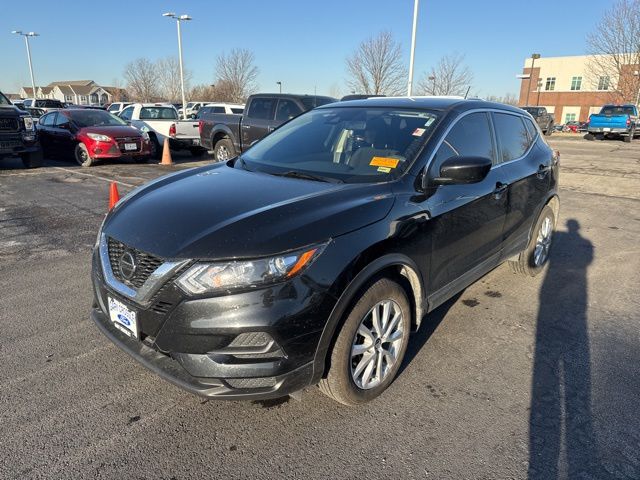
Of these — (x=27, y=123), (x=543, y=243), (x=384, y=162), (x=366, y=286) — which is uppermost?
(x=384, y=162)

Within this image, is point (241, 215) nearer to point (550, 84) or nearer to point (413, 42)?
point (413, 42)

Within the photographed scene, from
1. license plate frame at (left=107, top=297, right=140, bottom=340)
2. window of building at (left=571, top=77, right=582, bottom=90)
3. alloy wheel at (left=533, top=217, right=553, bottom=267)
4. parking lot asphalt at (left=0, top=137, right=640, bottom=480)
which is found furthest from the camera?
window of building at (left=571, top=77, right=582, bottom=90)

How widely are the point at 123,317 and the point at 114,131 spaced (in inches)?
454

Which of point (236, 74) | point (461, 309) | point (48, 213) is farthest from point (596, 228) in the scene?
point (236, 74)

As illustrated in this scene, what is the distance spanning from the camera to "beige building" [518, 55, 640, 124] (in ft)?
198

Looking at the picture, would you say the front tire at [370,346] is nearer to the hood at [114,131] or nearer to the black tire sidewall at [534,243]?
the black tire sidewall at [534,243]

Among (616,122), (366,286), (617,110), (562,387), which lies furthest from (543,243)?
(617,110)

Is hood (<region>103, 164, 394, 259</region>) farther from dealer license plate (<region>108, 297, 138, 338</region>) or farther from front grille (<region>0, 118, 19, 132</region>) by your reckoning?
front grille (<region>0, 118, 19, 132</region>)

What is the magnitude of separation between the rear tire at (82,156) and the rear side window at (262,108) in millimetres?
4498

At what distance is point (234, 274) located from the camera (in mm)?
2232

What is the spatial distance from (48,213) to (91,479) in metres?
6.14

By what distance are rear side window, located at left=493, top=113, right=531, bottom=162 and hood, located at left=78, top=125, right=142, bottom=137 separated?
35.7 ft

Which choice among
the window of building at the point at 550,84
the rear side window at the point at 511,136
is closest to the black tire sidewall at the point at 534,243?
the rear side window at the point at 511,136

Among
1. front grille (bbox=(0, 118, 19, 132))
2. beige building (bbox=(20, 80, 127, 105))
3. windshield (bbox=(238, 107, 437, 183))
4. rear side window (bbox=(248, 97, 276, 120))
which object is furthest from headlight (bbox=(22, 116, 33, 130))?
beige building (bbox=(20, 80, 127, 105))
